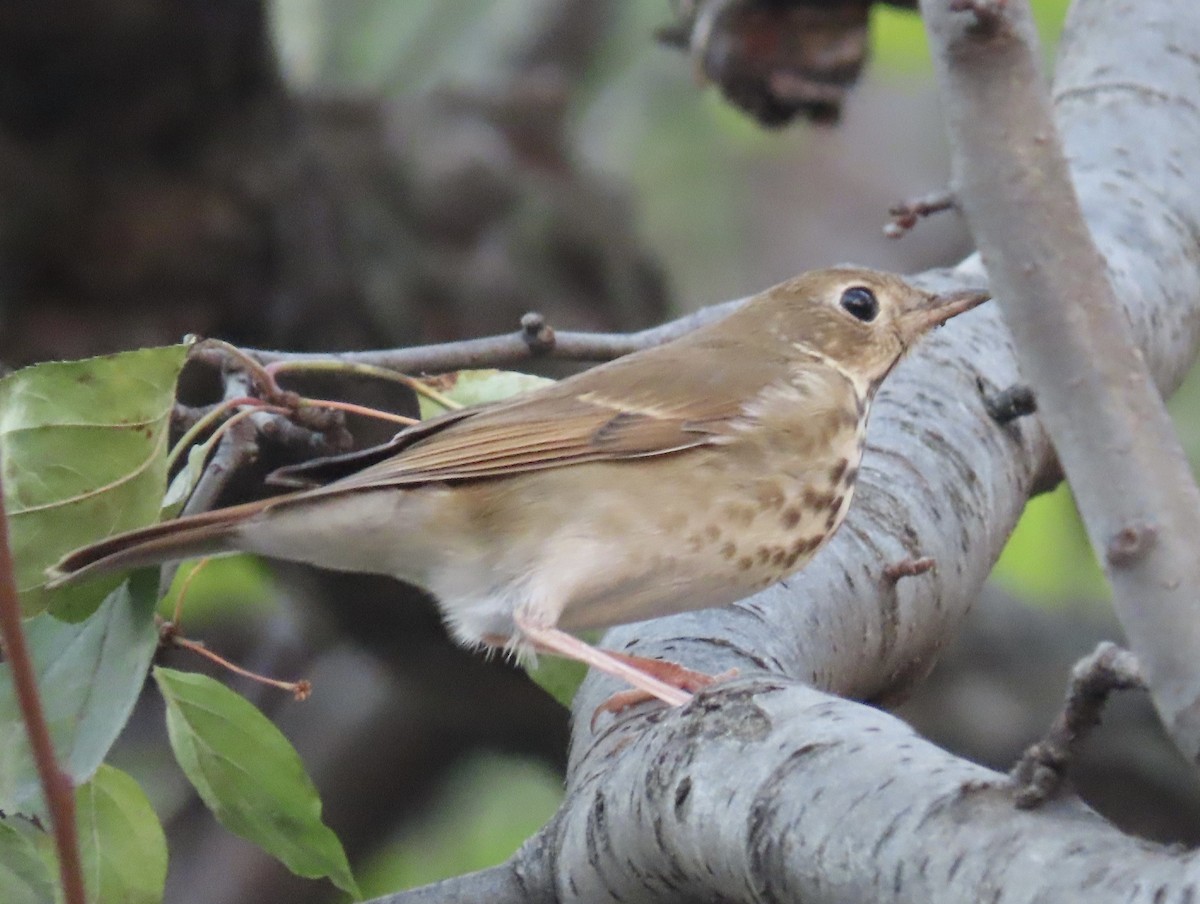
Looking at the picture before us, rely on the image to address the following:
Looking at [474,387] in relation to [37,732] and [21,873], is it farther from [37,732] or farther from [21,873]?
[37,732]

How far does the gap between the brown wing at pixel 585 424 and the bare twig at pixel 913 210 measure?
71cm

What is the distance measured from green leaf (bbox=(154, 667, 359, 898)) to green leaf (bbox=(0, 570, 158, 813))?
0.34ft

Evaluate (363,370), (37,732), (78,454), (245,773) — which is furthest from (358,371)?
(37,732)

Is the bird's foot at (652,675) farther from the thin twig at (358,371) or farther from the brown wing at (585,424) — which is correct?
the thin twig at (358,371)

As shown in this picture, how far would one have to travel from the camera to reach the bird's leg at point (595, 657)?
2.55 metres

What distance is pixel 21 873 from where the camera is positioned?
2094mm

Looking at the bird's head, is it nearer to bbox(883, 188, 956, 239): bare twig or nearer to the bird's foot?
the bird's foot

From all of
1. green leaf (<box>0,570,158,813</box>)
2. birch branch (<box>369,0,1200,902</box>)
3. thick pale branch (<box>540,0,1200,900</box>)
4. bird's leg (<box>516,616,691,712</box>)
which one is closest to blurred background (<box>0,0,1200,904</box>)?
thick pale branch (<box>540,0,1200,900</box>)

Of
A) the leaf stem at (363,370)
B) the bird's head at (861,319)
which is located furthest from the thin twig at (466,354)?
the bird's head at (861,319)

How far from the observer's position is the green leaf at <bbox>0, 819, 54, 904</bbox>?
208cm

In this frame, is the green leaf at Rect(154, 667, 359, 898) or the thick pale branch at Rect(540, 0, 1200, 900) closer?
the thick pale branch at Rect(540, 0, 1200, 900)

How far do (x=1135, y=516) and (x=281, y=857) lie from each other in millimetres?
1410

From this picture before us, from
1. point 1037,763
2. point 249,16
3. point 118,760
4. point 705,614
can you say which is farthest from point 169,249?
point 1037,763

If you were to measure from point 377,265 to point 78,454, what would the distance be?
362 cm
